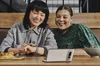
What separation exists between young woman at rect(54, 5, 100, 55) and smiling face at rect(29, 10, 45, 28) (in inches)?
10.9

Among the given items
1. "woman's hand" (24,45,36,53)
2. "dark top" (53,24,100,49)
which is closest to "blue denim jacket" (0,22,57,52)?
"dark top" (53,24,100,49)

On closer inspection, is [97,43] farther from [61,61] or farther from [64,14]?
[61,61]

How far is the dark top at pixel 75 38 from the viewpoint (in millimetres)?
2191

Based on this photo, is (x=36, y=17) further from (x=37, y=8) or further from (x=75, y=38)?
(x=75, y=38)

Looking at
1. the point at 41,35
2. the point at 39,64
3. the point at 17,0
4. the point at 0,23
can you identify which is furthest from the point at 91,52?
→ the point at 17,0

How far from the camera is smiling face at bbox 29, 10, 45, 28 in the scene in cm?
192

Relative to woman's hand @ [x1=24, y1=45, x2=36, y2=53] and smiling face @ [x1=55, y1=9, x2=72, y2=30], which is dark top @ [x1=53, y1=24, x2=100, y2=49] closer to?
smiling face @ [x1=55, y1=9, x2=72, y2=30]

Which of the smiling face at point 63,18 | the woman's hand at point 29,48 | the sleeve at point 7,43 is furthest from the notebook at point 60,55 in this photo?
the smiling face at point 63,18

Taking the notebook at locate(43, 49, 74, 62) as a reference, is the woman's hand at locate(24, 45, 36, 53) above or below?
below

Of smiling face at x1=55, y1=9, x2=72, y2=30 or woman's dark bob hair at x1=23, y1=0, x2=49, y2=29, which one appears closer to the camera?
woman's dark bob hair at x1=23, y1=0, x2=49, y2=29

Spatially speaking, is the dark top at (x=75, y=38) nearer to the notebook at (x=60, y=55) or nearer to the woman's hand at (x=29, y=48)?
the woman's hand at (x=29, y=48)

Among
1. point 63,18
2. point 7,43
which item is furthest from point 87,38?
point 7,43

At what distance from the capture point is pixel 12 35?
1.97 metres

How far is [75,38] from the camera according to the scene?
2.25m
